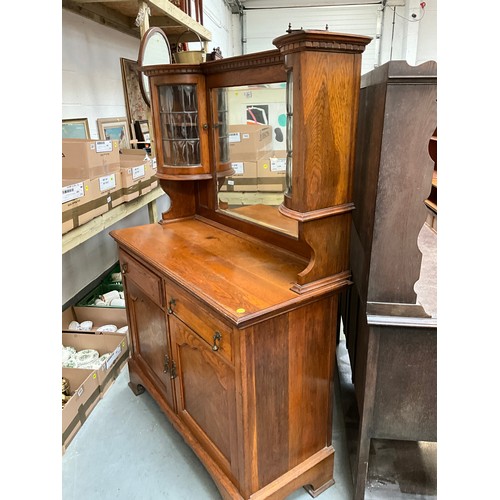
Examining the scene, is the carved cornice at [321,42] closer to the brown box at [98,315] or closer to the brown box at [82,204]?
the brown box at [82,204]

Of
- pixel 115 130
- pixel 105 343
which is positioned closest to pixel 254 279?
pixel 105 343

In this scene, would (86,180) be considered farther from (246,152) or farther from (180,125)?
(246,152)

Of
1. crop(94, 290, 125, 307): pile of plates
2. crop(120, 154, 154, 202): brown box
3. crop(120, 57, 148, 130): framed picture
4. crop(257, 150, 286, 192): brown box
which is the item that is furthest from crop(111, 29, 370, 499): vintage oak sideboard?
crop(120, 57, 148, 130): framed picture

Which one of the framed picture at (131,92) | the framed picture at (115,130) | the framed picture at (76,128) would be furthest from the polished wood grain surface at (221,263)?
the framed picture at (131,92)

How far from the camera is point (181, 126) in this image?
176cm

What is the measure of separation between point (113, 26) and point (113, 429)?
8.37ft

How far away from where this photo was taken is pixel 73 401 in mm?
1819

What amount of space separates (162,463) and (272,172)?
4.23 ft

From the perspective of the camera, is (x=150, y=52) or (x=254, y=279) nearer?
(x=254, y=279)

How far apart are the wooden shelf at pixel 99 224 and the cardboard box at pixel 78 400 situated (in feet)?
2.02

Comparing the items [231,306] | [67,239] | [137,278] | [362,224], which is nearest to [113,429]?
[137,278]

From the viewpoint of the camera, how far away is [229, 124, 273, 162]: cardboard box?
4.94 feet

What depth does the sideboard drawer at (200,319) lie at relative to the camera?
1208mm

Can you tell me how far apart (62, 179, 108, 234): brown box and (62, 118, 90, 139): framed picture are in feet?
1.73
